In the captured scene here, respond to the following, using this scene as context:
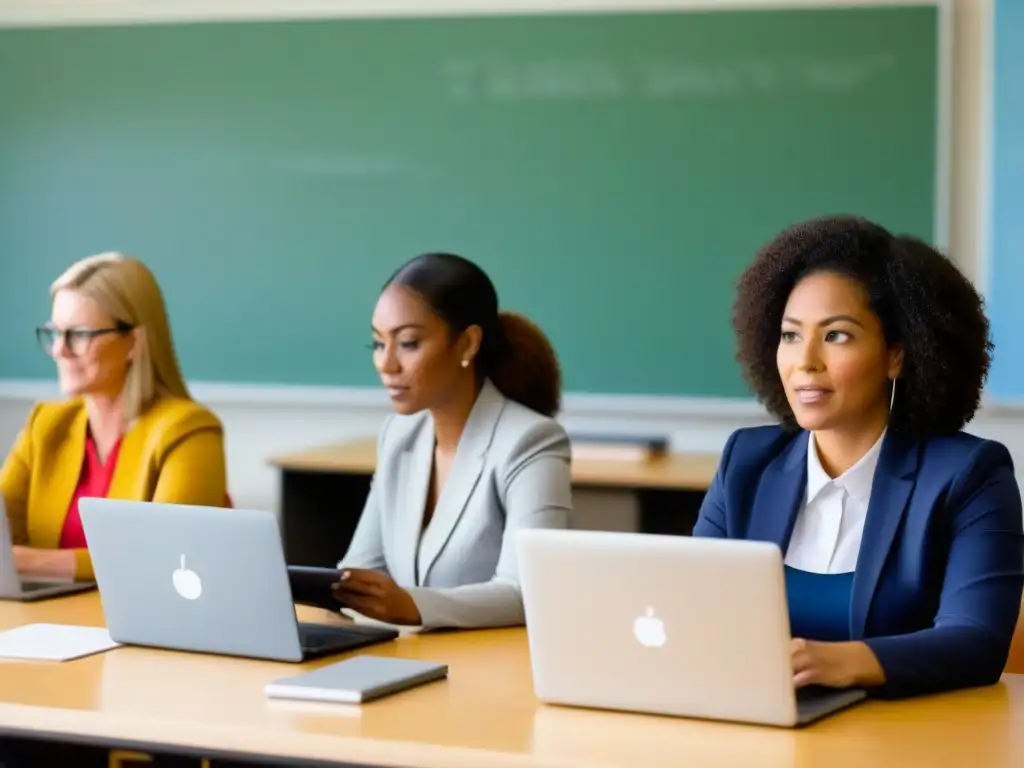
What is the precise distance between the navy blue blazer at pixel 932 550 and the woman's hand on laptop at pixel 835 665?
0.08ft

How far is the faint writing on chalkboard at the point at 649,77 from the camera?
4.47 metres

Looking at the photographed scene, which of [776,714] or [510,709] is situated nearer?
[776,714]

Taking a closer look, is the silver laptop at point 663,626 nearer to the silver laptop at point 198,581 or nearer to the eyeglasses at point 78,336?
the silver laptop at point 198,581

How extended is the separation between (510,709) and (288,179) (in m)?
3.32

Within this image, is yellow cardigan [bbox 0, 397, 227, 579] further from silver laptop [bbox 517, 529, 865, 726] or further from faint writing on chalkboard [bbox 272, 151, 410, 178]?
faint writing on chalkboard [bbox 272, 151, 410, 178]

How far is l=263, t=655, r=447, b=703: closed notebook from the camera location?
187 centimetres

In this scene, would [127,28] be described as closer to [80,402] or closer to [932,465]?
[80,402]

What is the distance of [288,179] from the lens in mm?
4918

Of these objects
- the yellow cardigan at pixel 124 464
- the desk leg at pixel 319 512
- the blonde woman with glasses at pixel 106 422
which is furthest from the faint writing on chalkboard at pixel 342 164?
the yellow cardigan at pixel 124 464

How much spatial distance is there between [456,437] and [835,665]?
1.14m

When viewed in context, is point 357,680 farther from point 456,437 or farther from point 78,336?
point 78,336

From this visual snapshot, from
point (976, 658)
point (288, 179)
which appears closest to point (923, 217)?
point (288, 179)

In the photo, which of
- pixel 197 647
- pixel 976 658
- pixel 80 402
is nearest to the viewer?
pixel 976 658

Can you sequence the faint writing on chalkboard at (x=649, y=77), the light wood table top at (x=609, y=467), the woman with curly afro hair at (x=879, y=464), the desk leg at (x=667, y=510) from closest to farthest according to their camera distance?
the woman with curly afro hair at (x=879, y=464)
the light wood table top at (x=609, y=467)
the desk leg at (x=667, y=510)
the faint writing on chalkboard at (x=649, y=77)
